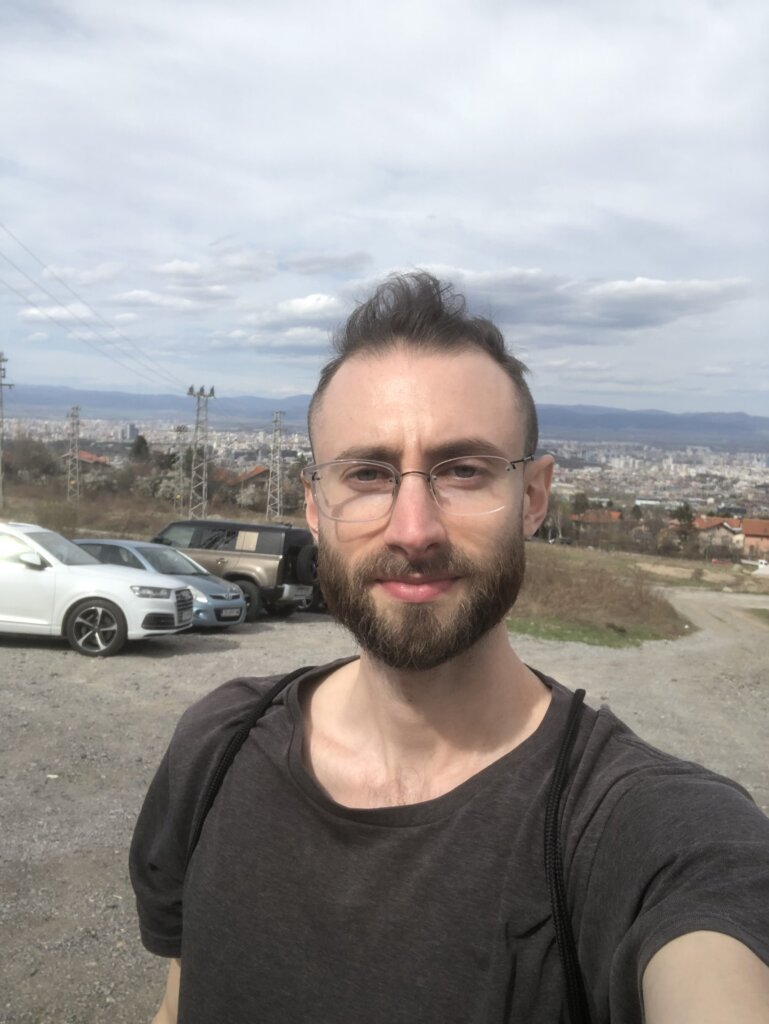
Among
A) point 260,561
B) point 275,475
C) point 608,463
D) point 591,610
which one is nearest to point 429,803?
point 260,561

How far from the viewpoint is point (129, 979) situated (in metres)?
4.04

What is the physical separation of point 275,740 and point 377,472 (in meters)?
0.59

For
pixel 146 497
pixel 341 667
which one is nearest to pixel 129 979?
pixel 341 667

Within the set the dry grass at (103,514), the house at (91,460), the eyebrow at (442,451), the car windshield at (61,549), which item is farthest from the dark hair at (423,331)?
the house at (91,460)

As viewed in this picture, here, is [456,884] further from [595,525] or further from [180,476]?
[595,525]

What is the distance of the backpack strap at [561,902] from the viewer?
129cm

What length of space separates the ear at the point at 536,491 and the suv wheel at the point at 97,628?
10.3 meters

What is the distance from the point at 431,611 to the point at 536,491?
1.30ft

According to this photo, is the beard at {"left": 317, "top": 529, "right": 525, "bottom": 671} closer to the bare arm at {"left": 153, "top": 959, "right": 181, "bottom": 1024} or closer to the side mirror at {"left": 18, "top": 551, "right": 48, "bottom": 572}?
the bare arm at {"left": 153, "top": 959, "right": 181, "bottom": 1024}

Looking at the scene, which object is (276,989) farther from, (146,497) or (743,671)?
(146,497)

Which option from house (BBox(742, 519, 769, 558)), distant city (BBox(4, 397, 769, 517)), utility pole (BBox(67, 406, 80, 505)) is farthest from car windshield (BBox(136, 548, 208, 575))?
house (BBox(742, 519, 769, 558))

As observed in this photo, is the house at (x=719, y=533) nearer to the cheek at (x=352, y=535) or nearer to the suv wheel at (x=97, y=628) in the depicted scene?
the suv wheel at (x=97, y=628)

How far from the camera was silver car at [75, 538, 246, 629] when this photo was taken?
14281mm

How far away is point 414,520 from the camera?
1.62 m
